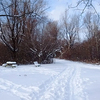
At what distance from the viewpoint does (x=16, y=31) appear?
1838cm

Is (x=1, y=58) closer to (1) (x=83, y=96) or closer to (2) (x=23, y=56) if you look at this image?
(2) (x=23, y=56)

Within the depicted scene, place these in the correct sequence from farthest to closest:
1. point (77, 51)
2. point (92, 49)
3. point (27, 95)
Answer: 1. point (77, 51)
2. point (92, 49)
3. point (27, 95)

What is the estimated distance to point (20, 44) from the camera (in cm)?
1798

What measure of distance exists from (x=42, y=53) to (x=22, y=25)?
443cm

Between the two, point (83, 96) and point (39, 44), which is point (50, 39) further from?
point (83, 96)

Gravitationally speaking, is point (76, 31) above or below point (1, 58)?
above

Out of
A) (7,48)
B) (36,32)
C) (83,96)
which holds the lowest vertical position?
(83,96)

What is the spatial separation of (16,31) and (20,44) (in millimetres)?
1808

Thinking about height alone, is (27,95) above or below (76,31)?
below

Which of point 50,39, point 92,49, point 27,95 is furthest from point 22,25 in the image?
point 27,95

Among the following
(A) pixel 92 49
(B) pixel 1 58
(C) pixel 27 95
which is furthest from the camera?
(A) pixel 92 49

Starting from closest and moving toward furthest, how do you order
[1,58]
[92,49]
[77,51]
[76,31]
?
[1,58], [92,49], [77,51], [76,31]

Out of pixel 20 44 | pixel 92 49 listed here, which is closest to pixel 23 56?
pixel 20 44

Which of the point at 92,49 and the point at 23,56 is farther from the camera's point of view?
the point at 92,49
